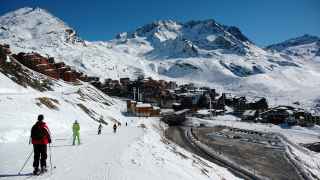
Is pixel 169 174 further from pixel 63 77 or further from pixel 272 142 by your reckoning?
pixel 63 77

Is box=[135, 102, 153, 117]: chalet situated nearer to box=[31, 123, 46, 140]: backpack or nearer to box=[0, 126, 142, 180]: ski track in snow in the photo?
box=[0, 126, 142, 180]: ski track in snow

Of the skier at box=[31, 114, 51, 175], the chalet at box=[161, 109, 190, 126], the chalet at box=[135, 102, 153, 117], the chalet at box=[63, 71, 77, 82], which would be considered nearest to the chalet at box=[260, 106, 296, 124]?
the chalet at box=[161, 109, 190, 126]

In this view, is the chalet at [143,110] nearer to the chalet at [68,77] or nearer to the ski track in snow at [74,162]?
the chalet at [68,77]

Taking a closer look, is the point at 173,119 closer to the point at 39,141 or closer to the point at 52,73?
the point at 52,73

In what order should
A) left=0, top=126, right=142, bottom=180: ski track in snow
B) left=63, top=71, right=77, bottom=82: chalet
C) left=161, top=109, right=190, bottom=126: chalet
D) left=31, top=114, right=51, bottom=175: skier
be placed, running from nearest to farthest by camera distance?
left=31, top=114, right=51, bottom=175: skier
left=0, top=126, right=142, bottom=180: ski track in snow
left=161, top=109, right=190, bottom=126: chalet
left=63, top=71, right=77, bottom=82: chalet

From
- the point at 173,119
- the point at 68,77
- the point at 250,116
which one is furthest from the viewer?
the point at 68,77

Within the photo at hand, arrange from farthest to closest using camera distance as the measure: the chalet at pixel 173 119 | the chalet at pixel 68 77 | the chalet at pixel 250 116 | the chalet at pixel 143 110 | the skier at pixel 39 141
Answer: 1. the chalet at pixel 68 77
2. the chalet at pixel 250 116
3. the chalet at pixel 173 119
4. the chalet at pixel 143 110
5. the skier at pixel 39 141

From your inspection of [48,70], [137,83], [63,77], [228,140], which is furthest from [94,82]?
[228,140]

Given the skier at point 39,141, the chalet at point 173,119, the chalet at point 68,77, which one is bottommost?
the chalet at point 173,119

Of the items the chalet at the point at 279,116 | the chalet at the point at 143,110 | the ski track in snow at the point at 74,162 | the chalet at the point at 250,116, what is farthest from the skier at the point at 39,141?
the chalet at the point at 250,116

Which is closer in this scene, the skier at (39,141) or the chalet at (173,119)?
the skier at (39,141)

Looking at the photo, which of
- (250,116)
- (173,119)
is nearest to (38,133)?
(173,119)

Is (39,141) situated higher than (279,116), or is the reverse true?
(39,141)

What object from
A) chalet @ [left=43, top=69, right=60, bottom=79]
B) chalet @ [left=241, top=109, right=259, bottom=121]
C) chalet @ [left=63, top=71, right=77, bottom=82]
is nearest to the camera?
chalet @ [left=43, top=69, right=60, bottom=79]
